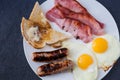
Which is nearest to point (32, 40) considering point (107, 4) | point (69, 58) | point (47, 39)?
point (47, 39)

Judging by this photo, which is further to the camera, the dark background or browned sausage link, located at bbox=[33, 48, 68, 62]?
the dark background

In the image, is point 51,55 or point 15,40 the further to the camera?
point 15,40

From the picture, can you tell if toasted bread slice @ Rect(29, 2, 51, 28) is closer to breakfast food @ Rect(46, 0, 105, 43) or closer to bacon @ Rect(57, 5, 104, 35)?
breakfast food @ Rect(46, 0, 105, 43)

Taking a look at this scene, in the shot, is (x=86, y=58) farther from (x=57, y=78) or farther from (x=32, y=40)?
(x=32, y=40)

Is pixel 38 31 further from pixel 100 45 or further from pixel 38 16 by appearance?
pixel 100 45

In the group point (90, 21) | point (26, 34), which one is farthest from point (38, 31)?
point (90, 21)

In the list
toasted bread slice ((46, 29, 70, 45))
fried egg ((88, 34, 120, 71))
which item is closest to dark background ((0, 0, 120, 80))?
fried egg ((88, 34, 120, 71))
